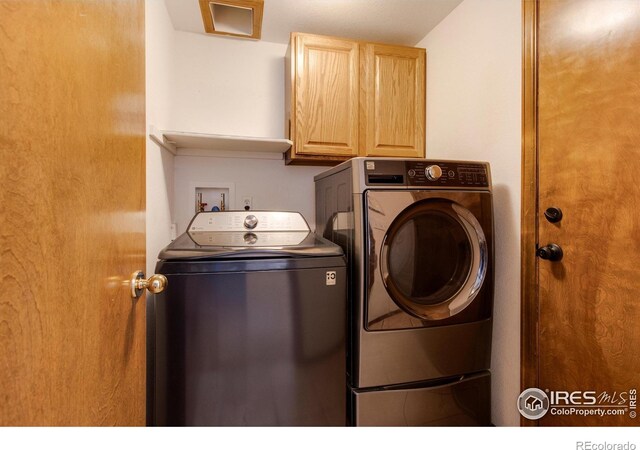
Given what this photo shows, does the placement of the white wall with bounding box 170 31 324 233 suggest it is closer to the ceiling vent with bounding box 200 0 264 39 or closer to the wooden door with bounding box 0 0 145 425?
the ceiling vent with bounding box 200 0 264 39

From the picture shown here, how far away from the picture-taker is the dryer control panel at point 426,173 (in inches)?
53.2

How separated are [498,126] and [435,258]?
724mm

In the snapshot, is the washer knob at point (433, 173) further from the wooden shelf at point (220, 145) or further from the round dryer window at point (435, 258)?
the wooden shelf at point (220, 145)

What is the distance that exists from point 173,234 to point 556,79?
83.9 inches

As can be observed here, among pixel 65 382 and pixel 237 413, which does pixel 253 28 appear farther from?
pixel 237 413

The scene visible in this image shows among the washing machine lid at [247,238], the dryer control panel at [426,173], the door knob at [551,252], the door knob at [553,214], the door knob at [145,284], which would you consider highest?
the dryer control panel at [426,173]

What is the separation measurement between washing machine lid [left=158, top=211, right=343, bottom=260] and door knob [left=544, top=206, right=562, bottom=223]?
0.86 meters

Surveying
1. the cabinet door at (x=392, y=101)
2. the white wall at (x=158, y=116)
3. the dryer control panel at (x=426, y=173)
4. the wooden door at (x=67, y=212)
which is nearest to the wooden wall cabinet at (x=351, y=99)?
the cabinet door at (x=392, y=101)

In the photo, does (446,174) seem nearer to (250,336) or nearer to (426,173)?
(426,173)

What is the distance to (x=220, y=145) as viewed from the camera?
1.91m

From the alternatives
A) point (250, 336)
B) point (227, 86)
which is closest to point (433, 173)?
point (250, 336)

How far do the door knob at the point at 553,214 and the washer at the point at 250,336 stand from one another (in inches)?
33.6

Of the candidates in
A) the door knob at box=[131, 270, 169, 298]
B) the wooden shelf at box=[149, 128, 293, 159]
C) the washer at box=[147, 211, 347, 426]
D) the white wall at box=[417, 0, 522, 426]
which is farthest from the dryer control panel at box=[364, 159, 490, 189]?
the door knob at box=[131, 270, 169, 298]

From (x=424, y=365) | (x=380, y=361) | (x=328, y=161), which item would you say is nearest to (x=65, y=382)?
(x=380, y=361)
